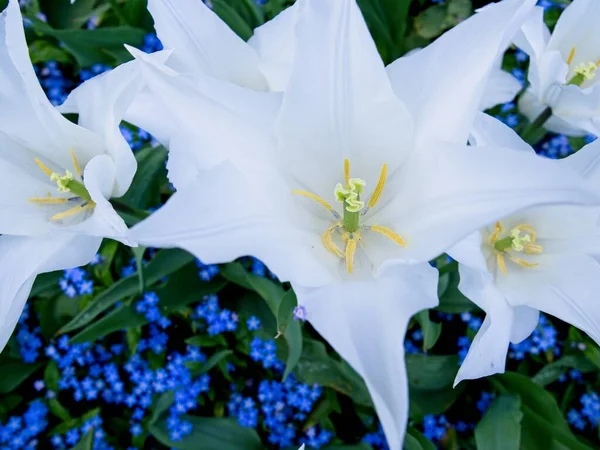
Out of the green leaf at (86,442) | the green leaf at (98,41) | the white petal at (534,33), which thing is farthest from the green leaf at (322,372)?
the green leaf at (98,41)

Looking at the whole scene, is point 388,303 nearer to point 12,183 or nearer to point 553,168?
point 553,168

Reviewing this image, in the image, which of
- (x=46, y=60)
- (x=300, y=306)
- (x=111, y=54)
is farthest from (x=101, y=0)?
(x=300, y=306)

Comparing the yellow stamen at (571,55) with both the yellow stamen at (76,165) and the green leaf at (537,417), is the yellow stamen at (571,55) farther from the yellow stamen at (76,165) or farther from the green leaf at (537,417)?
the yellow stamen at (76,165)

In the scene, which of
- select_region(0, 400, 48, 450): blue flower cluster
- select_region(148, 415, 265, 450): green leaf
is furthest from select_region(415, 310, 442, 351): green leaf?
select_region(0, 400, 48, 450): blue flower cluster

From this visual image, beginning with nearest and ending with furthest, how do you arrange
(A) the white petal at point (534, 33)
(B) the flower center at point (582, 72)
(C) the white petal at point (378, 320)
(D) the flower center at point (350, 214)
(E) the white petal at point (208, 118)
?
(C) the white petal at point (378, 320)
(E) the white petal at point (208, 118)
(D) the flower center at point (350, 214)
(A) the white petal at point (534, 33)
(B) the flower center at point (582, 72)

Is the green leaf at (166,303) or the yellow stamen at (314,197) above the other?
the yellow stamen at (314,197)

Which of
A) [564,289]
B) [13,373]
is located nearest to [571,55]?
[564,289]

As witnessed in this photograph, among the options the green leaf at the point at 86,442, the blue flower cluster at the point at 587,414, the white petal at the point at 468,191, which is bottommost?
the blue flower cluster at the point at 587,414

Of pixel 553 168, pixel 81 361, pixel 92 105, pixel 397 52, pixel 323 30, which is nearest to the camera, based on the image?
pixel 553 168
